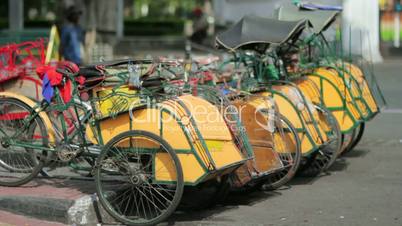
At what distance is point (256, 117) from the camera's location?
7051mm

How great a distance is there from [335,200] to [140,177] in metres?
2.07

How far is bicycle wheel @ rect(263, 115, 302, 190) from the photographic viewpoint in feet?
23.9

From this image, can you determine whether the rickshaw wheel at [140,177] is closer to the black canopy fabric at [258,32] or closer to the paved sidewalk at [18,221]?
the paved sidewalk at [18,221]

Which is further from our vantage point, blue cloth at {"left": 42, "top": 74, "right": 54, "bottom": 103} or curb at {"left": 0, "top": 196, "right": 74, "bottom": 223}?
blue cloth at {"left": 42, "top": 74, "right": 54, "bottom": 103}

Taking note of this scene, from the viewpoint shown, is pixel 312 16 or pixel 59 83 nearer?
pixel 59 83

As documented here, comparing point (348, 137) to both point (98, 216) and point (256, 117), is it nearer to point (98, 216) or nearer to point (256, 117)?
point (256, 117)

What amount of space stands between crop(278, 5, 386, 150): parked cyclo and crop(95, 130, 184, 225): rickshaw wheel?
283 cm

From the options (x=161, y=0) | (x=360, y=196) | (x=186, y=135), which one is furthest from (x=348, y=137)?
(x=161, y=0)

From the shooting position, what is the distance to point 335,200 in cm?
716

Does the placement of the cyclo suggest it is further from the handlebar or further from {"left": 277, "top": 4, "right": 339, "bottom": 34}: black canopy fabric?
{"left": 277, "top": 4, "right": 339, "bottom": 34}: black canopy fabric

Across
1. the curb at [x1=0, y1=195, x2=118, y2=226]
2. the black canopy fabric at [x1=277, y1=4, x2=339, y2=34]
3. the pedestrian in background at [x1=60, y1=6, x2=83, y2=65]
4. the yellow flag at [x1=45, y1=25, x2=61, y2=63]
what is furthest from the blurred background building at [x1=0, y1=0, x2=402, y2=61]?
the curb at [x1=0, y1=195, x2=118, y2=226]

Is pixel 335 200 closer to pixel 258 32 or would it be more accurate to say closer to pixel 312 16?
pixel 258 32

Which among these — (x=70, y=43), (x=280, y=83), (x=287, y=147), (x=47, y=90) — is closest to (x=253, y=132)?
(x=287, y=147)

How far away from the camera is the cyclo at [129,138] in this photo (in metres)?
6.04
